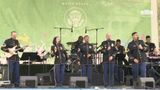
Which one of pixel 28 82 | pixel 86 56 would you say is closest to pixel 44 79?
pixel 86 56

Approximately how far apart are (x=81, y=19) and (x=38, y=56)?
390cm

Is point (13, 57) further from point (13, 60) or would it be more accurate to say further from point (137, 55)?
point (137, 55)

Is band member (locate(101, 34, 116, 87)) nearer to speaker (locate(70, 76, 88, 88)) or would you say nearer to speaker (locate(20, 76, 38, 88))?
speaker (locate(70, 76, 88, 88))

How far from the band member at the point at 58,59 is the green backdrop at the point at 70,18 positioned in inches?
115

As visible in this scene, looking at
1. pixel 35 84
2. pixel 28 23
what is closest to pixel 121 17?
pixel 28 23

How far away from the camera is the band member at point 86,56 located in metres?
15.2

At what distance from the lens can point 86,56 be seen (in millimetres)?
15305

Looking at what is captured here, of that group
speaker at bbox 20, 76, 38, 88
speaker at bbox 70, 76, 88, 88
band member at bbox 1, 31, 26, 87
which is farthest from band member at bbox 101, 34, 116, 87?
band member at bbox 1, 31, 26, 87

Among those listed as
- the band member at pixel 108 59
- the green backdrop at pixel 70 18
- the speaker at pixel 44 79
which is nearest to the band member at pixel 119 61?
the band member at pixel 108 59

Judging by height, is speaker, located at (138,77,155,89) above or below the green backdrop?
below

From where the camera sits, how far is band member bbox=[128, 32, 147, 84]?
14844 mm

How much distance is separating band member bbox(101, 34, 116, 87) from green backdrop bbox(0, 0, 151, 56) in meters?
3.20

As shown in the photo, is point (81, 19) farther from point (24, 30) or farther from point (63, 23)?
point (24, 30)

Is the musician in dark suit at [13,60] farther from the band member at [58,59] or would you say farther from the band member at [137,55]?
the band member at [137,55]
